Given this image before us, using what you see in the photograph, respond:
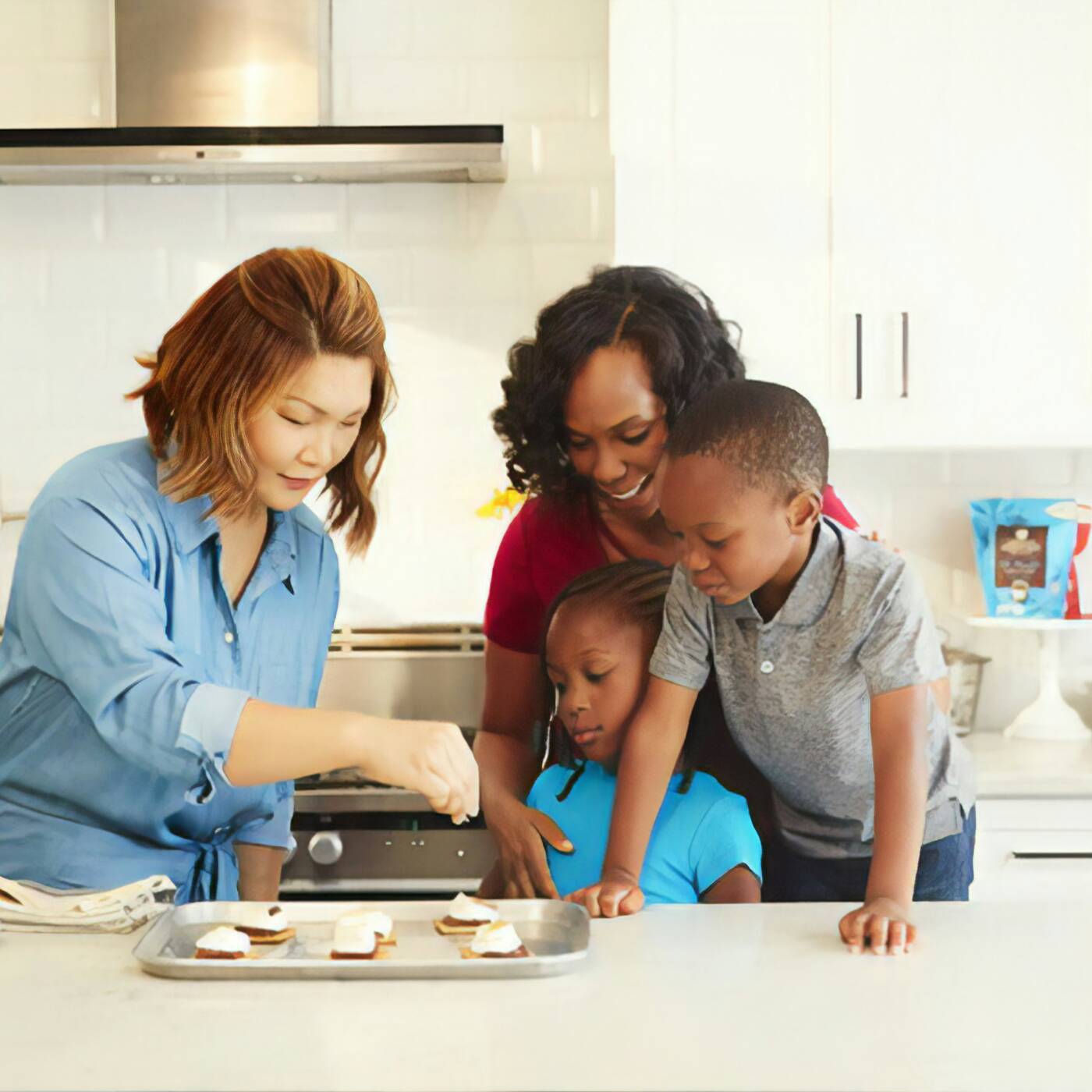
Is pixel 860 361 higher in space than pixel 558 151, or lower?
lower

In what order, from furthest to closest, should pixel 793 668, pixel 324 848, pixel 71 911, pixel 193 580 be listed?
1. pixel 324 848
2. pixel 793 668
3. pixel 193 580
4. pixel 71 911

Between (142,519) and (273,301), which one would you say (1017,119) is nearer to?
(273,301)

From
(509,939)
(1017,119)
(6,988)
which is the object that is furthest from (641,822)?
(1017,119)

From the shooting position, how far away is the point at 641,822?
68.4 inches

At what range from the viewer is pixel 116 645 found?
131cm

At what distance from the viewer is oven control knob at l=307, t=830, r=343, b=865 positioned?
190 centimetres

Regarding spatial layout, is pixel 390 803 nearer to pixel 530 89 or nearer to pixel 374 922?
pixel 374 922

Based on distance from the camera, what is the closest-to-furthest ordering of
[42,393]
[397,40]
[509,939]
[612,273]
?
1. [509,939]
2. [612,273]
3. [42,393]
4. [397,40]

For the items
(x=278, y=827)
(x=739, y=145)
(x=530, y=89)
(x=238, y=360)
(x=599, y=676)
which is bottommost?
(x=278, y=827)

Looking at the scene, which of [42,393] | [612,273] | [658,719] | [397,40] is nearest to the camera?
[658,719]

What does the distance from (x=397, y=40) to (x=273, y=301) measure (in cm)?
85

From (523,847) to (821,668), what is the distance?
0.51m

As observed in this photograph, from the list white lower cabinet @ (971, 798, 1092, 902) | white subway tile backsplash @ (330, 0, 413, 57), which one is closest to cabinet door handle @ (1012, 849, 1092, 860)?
white lower cabinet @ (971, 798, 1092, 902)

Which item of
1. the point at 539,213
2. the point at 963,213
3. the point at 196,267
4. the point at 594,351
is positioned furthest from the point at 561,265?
the point at 963,213
